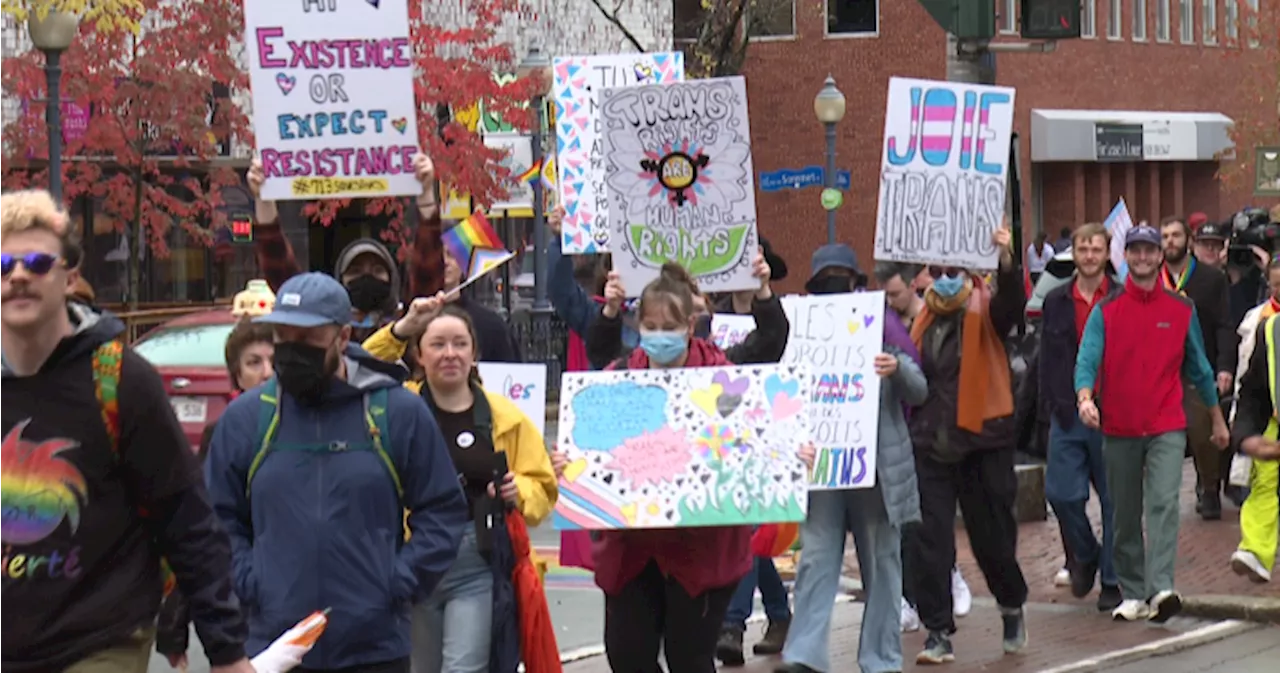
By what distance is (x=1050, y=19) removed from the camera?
44.8 ft

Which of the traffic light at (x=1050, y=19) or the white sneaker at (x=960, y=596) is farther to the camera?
the traffic light at (x=1050, y=19)

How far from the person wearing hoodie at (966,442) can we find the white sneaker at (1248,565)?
1.97m

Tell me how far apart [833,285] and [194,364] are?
6843mm

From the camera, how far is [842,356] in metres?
9.72

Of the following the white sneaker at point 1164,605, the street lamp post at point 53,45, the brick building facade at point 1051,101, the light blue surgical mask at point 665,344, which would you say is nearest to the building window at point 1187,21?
the brick building facade at point 1051,101

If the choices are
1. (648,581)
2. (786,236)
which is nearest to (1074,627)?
(648,581)

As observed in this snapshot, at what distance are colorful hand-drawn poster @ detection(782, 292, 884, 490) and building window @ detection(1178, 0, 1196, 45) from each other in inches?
1785

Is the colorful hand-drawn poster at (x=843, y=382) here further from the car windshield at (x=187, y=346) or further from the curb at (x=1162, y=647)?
the car windshield at (x=187, y=346)

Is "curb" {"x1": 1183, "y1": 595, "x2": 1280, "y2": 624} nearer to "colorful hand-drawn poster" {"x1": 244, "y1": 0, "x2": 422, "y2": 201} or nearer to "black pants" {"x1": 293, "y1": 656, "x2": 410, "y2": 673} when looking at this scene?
"colorful hand-drawn poster" {"x1": 244, "y1": 0, "x2": 422, "y2": 201}

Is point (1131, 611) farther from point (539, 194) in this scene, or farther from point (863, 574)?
point (539, 194)

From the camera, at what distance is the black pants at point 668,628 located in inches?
303

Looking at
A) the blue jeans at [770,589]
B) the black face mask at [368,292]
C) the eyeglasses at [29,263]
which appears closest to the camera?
the eyeglasses at [29,263]

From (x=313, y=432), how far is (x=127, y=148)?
20.2 meters

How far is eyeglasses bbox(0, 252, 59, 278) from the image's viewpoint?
499 centimetres
